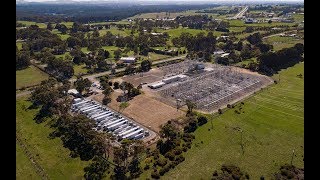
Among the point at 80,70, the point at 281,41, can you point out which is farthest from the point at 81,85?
the point at 281,41

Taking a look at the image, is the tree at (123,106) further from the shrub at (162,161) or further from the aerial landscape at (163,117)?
the shrub at (162,161)

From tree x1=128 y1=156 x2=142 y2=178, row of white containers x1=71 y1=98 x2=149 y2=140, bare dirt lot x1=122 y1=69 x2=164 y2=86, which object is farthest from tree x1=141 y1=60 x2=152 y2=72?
tree x1=128 y1=156 x2=142 y2=178

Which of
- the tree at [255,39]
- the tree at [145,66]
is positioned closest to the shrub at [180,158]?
the tree at [145,66]

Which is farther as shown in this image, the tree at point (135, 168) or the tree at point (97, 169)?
the tree at point (135, 168)

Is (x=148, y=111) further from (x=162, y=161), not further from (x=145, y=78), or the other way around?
(x=145, y=78)

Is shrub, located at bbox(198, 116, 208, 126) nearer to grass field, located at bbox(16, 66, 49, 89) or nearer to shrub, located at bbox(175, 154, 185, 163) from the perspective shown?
shrub, located at bbox(175, 154, 185, 163)
